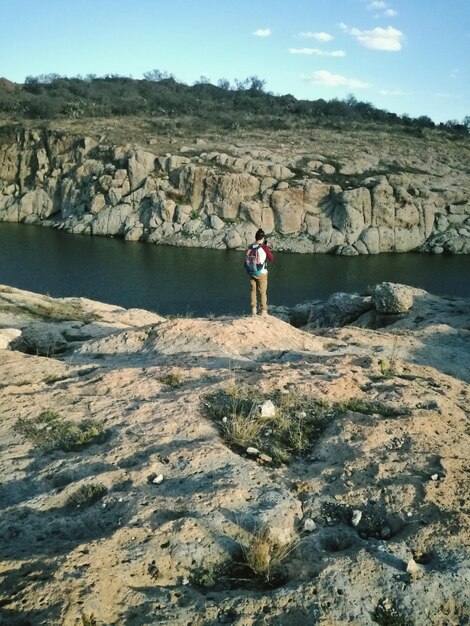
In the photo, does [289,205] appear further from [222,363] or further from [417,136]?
[222,363]

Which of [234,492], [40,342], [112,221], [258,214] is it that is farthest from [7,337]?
[112,221]

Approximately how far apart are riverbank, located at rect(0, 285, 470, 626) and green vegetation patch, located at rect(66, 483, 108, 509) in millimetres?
13

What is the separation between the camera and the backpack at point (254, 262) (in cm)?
1334

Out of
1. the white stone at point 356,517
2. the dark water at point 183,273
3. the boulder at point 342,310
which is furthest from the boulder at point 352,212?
the white stone at point 356,517

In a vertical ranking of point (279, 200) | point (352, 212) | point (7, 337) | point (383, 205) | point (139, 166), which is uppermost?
point (139, 166)

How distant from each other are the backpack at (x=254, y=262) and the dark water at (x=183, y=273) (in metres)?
14.1

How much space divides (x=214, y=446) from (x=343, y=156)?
5098cm

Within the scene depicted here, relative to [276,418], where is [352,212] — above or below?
above

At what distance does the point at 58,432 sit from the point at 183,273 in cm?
3131

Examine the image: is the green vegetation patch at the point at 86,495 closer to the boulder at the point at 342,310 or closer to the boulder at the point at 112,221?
the boulder at the point at 342,310

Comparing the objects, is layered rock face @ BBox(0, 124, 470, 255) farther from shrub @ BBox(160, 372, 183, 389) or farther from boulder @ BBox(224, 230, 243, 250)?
shrub @ BBox(160, 372, 183, 389)

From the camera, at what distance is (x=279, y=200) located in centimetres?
4562

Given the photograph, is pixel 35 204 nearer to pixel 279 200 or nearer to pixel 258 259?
pixel 279 200

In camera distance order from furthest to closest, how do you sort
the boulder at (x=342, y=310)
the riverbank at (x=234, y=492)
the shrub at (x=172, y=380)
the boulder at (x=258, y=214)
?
the boulder at (x=258, y=214)
the boulder at (x=342, y=310)
the shrub at (x=172, y=380)
the riverbank at (x=234, y=492)
